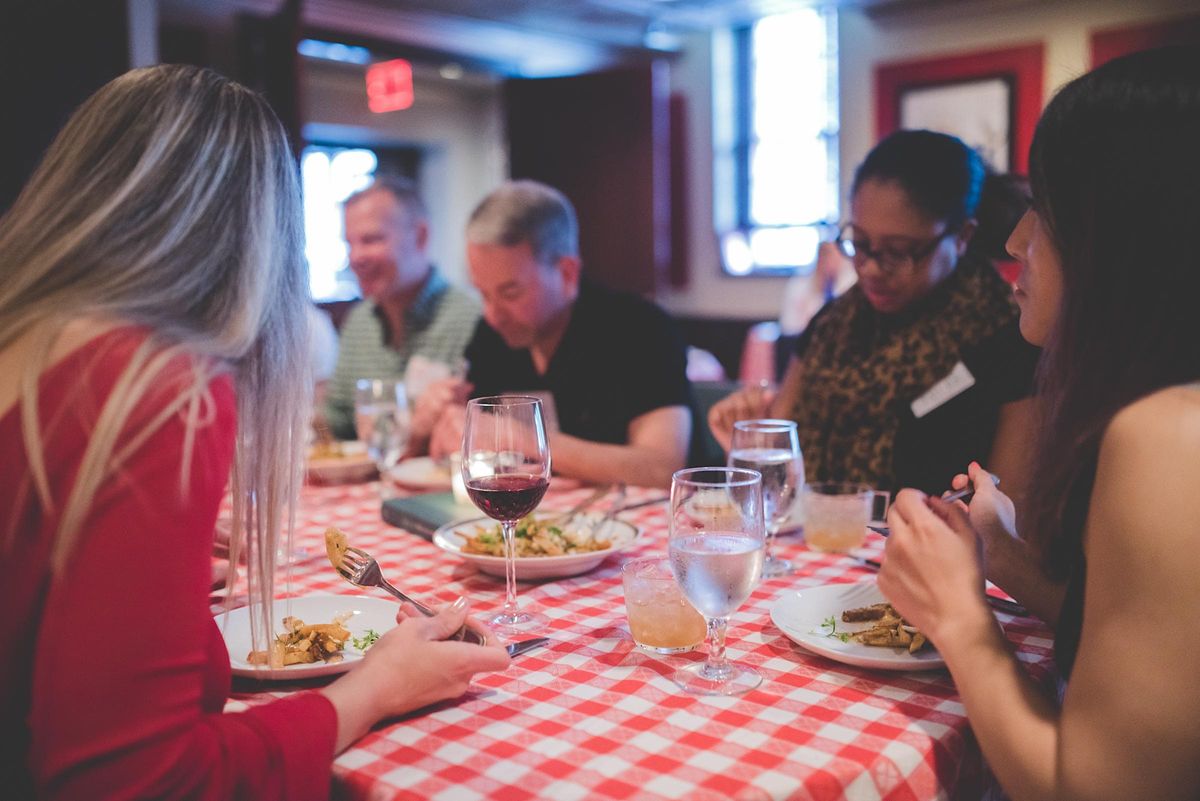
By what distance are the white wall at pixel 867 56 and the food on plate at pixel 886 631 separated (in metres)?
5.06

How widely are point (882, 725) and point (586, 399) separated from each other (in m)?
1.79

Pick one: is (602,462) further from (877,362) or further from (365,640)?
(365,640)

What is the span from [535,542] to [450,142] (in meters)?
8.11

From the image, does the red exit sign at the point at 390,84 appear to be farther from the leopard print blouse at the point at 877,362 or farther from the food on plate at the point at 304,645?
the food on plate at the point at 304,645

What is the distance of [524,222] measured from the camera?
273 cm

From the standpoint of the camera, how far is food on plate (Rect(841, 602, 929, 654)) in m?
1.18

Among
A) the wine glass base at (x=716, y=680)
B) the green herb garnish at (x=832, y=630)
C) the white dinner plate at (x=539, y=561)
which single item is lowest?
the wine glass base at (x=716, y=680)

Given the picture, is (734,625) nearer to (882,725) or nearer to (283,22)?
(882,725)

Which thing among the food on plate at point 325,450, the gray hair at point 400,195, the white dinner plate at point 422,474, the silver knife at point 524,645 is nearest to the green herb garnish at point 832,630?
the silver knife at point 524,645

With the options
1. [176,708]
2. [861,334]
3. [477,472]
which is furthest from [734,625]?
[861,334]

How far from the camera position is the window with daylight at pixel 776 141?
24.3 ft

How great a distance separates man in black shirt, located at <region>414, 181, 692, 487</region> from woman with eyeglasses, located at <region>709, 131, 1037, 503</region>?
320 mm

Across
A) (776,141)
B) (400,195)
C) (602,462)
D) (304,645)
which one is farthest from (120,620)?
(776,141)

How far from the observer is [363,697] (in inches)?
40.5
